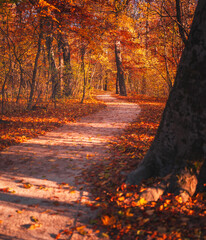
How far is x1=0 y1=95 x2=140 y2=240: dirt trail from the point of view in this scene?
2.75 meters

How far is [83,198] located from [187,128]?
2.13m

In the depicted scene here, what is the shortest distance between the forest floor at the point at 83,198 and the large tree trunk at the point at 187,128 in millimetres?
255

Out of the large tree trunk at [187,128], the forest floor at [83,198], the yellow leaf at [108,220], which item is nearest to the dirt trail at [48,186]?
the forest floor at [83,198]

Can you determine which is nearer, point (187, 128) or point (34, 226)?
point (34, 226)

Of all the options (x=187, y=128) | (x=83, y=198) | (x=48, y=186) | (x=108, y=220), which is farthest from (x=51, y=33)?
(x=108, y=220)

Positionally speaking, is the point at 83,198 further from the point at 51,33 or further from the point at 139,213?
the point at 51,33

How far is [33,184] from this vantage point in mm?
3973

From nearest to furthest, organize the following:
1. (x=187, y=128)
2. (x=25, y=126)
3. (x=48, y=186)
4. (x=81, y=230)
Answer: (x=81, y=230), (x=187, y=128), (x=48, y=186), (x=25, y=126)

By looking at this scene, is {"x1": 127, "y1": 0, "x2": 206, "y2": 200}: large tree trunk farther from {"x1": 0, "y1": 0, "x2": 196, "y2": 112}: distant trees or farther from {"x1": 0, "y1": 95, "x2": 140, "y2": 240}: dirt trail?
{"x1": 0, "y1": 0, "x2": 196, "y2": 112}: distant trees

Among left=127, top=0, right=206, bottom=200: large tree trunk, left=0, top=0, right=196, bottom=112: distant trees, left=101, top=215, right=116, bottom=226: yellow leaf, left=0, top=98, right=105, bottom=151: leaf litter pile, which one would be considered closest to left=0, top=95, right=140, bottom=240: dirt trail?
left=101, top=215, right=116, bottom=226: yellow leaf

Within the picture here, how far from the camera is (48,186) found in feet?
12.7

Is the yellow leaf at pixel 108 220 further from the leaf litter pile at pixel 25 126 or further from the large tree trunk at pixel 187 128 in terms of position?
Answer: the leaf litter pile at pixel 25 126

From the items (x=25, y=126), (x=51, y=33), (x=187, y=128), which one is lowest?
(x=25, y=126)

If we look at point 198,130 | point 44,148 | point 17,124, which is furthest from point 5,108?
point 198,130
